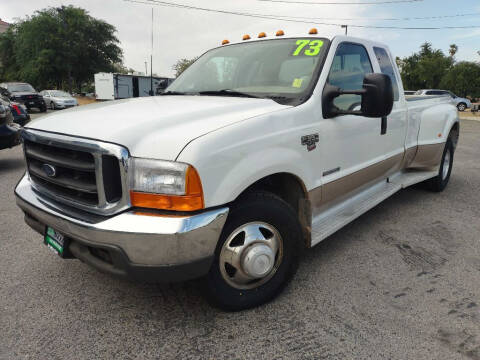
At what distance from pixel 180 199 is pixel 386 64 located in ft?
9.87

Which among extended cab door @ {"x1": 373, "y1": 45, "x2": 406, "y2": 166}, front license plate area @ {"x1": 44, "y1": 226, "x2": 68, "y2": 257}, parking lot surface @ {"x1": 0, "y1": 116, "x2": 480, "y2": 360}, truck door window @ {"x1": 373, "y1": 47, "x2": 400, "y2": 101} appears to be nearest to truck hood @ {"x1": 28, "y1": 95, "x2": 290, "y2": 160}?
front license plate area @ {"x1": 44, "y1": 226, "x2": 68, "y2": 257}

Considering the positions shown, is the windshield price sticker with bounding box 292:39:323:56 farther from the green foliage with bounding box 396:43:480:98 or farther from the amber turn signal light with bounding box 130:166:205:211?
the green foliage with bounding box 396:43:480:98

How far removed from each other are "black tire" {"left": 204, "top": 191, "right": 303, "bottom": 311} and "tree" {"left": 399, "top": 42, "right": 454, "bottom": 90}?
2166 inches

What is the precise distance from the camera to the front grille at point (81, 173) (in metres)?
1.95

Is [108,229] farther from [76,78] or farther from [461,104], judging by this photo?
[76,78]

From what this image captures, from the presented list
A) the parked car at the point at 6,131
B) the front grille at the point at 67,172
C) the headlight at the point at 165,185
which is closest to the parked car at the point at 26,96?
the parked car at the point at 6,131

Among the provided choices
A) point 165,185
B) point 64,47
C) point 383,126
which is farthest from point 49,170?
point 64,47

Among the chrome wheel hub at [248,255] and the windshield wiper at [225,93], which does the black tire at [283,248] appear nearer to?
the chrome wheel hub at [248,255]

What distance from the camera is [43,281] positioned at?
2848 mm

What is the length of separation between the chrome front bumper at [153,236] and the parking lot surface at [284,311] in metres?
0.46

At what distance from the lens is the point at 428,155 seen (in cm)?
462

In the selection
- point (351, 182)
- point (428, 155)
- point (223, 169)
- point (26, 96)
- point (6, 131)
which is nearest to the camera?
point (223, 169)

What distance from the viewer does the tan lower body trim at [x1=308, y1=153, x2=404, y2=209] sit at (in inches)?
112

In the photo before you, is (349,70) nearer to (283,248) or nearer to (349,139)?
(349,139)
